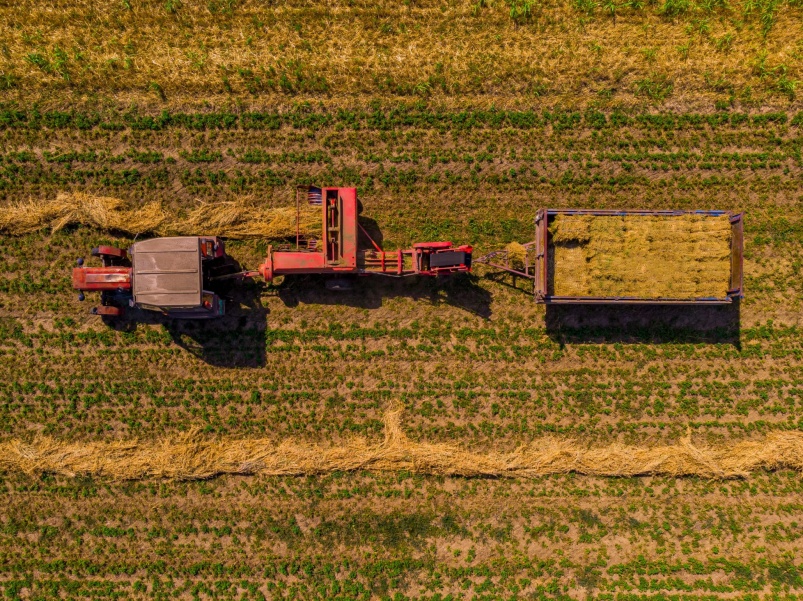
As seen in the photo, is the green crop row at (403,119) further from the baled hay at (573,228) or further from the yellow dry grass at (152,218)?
the baled hay at (573,228)

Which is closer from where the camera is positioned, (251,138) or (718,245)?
(718,245)

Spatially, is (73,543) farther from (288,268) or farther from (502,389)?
(502,389)

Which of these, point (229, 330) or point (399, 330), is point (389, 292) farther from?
point (229, 330)

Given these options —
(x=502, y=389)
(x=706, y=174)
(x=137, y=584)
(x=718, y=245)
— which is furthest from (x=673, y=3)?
(x=137, y=584)

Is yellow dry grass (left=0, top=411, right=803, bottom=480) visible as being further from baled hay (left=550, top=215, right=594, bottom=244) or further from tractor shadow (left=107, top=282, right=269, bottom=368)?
baled hay (left=550, top=215, right=594, bottom=244)

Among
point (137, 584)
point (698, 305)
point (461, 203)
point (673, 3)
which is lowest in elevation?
point (137, 584)

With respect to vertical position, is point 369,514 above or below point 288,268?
below
